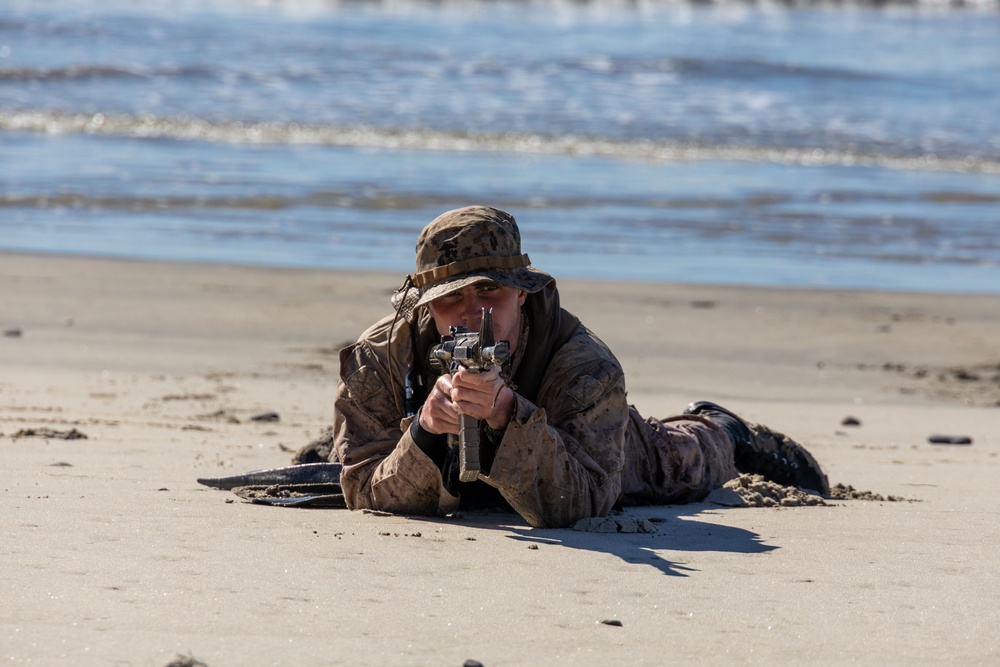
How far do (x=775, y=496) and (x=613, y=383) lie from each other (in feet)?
3.67

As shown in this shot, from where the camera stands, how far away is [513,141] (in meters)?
19.4

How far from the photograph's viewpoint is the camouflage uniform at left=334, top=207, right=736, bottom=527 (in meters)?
3.75

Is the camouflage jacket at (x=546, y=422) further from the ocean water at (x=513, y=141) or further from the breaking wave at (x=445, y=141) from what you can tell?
the breaking wave at (x=445, y=141)

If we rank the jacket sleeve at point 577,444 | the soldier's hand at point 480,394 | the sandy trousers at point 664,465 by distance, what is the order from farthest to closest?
the sandy trousers at point 664,465 < the jacket sleeve at point 577,444 < the soldier's hand at point 480,394

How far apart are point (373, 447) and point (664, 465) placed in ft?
3.58

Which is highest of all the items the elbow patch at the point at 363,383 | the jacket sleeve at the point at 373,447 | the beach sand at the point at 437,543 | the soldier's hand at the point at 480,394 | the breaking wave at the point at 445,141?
the breaking wave at the point at 445,141

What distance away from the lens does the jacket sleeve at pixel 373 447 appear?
4.04 metres

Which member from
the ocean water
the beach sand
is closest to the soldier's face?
the beach sand

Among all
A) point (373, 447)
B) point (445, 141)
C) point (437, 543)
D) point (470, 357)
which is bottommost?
point (437, 543)

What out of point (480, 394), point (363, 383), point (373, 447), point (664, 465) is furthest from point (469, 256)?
point (664, 465)

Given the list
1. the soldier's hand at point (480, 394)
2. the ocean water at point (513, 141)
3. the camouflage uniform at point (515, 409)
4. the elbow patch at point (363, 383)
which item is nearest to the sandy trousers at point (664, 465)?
the camouflage uniform at point (515, 409)

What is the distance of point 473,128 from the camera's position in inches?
808

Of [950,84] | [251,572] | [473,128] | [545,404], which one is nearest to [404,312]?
[545,404]

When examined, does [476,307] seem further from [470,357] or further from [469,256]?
[470,357]
